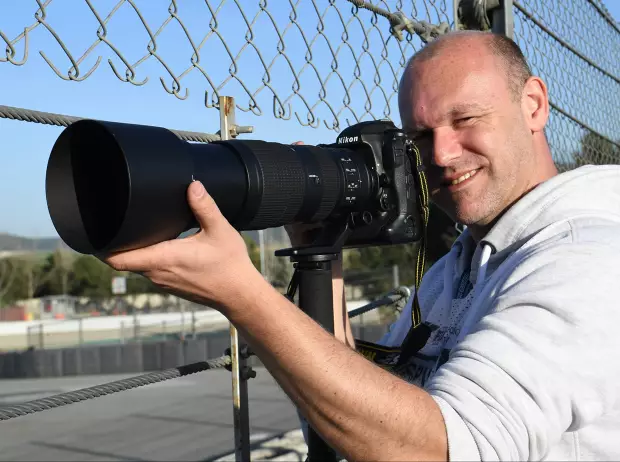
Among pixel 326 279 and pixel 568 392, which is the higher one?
pixel 326 279

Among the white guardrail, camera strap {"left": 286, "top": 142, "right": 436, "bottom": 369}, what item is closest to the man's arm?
camera strap {"left": 286, "top": 142, "right": 436, "bottom": 369}

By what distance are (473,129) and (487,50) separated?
180mm

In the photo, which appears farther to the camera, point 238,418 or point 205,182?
point 238,418

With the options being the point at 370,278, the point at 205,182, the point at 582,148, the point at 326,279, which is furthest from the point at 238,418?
the point at 370,278

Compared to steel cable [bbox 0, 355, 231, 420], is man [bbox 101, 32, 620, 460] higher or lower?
higher

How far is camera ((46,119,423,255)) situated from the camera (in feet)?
3.11

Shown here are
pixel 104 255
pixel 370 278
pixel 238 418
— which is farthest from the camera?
pixel 370 278

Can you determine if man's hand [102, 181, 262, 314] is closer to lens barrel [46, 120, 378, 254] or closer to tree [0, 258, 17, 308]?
lens barrel [46, 120, 378, 254]

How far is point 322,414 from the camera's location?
3.44 feet

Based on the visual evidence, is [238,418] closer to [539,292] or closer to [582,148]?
[539,292]

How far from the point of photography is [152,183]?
0.95 meters

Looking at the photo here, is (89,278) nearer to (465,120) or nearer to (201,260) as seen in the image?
(465,120)

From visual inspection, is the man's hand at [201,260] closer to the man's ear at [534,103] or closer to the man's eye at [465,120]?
the man's eye at [465,120]

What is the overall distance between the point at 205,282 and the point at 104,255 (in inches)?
5.4
